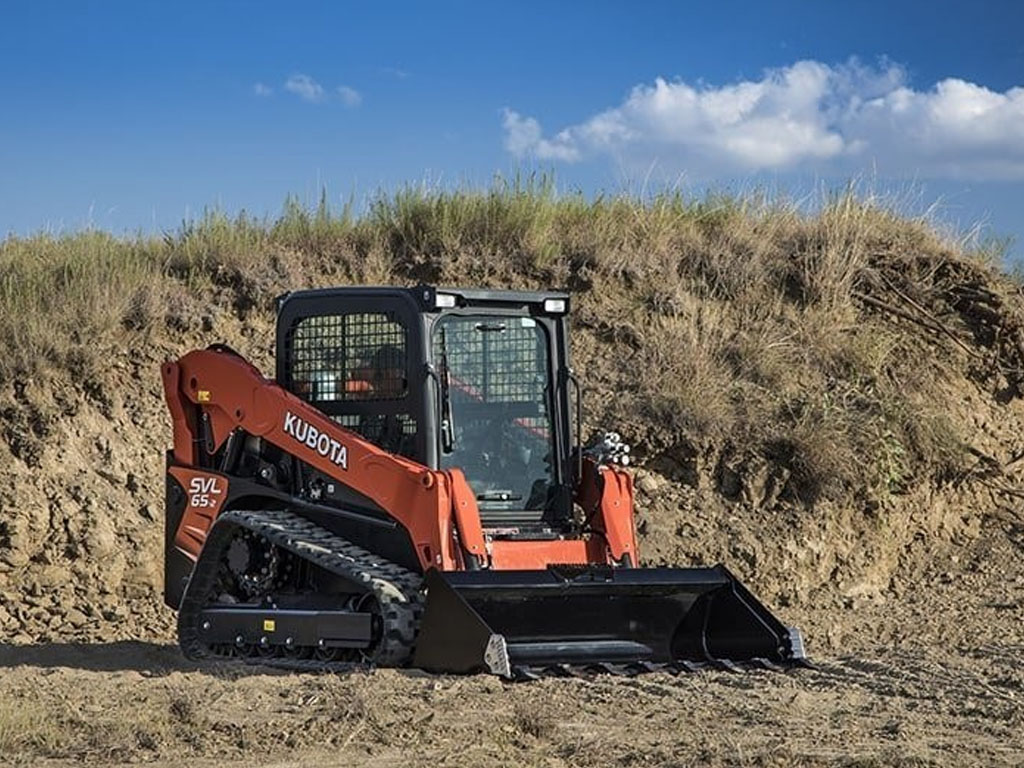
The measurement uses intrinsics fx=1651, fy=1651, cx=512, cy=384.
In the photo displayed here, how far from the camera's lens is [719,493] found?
16.2m

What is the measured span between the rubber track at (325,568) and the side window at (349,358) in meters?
0.94

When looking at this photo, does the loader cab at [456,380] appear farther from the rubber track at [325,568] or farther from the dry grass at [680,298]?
the dry grass at [680,298]

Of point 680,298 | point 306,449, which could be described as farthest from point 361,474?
point 680,298

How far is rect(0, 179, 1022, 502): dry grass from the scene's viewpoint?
54.4 ft

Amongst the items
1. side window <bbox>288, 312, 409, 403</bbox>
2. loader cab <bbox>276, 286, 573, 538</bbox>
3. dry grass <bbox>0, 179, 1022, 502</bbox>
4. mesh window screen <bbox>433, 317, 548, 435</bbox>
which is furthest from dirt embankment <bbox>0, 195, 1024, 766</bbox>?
mesh window screen <bbox>433, 317, 548, 435</bbox>

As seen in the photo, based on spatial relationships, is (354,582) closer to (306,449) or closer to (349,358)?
(306,449)

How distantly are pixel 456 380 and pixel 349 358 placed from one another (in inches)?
32.0

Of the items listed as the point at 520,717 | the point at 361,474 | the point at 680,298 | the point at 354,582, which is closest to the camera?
the point at 520,717

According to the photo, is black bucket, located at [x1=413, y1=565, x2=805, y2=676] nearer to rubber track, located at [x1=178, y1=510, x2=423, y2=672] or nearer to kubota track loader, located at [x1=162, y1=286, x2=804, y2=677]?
kubota track loader, located at [x1=162, y1=286, x2=804, y2=677]

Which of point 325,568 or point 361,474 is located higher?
point 361,474

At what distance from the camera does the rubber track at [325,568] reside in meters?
9.94

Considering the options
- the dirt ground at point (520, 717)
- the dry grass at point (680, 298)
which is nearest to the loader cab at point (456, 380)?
the dirt ground at point (520, 717)

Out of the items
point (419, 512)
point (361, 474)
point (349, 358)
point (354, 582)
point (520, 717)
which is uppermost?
point (349, 358)

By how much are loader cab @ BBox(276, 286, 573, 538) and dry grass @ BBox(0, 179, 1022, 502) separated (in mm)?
5077
